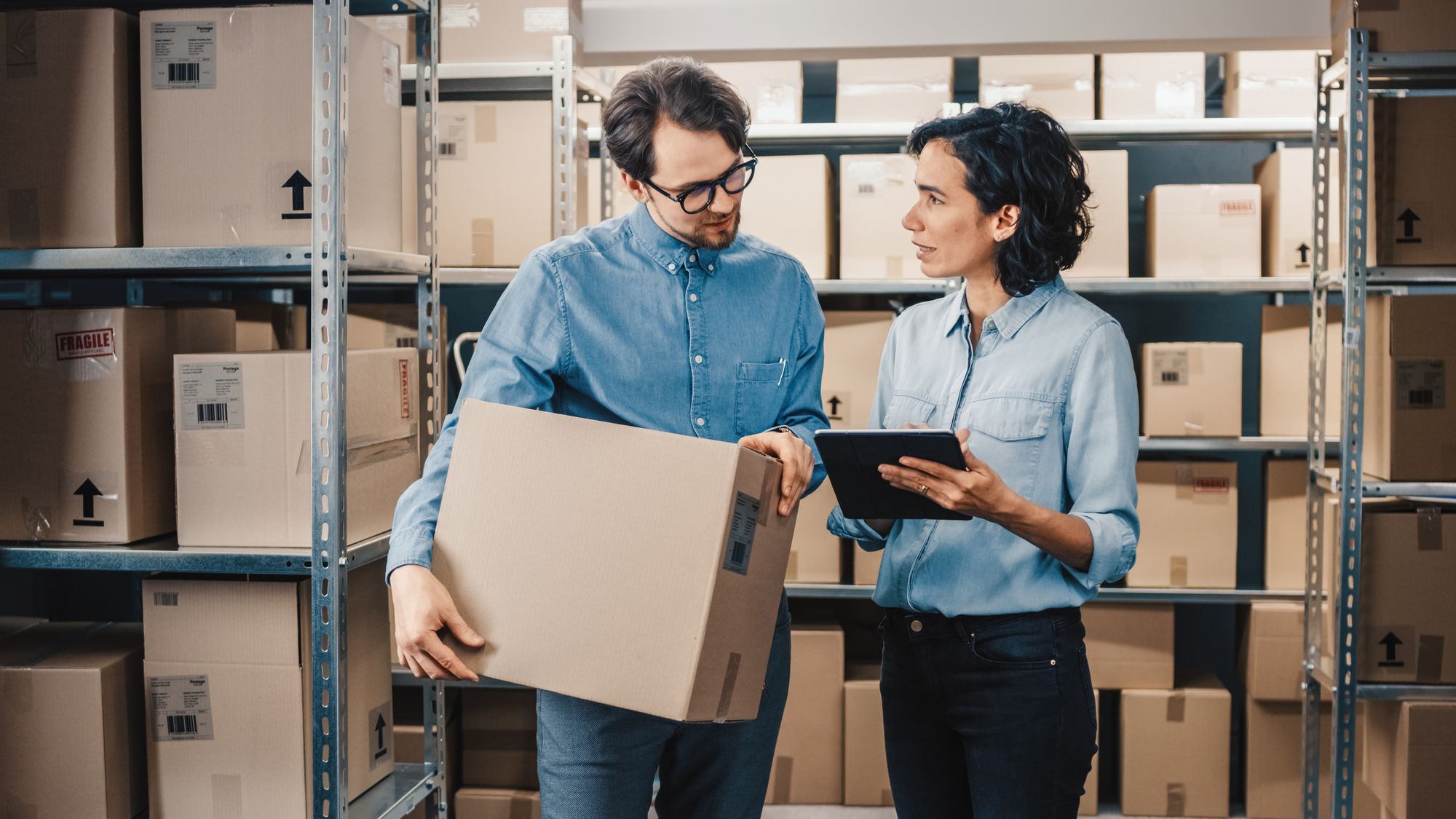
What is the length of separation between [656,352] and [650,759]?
1.46 ft

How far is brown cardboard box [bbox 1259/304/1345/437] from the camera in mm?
2939

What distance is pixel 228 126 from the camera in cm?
154

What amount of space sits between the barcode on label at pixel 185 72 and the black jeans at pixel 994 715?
1.21 meters

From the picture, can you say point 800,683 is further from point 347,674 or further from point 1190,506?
point 347,674

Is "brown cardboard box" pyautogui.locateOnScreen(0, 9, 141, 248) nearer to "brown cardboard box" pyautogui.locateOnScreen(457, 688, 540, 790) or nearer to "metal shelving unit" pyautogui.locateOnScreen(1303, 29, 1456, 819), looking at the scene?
"brown cardboard box" pyautogui.locateOnScreen(457, 688, 540, 790)

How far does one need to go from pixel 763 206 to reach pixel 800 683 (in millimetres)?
1313

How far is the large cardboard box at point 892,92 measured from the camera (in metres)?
3.03

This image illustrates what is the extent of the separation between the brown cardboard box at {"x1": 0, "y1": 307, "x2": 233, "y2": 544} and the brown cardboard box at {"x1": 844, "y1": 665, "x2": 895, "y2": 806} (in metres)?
1.97

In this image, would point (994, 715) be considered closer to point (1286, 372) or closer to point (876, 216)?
point (876, 216)

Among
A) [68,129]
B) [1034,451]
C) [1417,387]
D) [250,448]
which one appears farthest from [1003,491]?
[68,129]

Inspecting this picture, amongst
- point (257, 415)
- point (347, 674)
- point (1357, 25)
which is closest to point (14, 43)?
point (257, 415)

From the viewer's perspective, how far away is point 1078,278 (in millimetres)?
2967

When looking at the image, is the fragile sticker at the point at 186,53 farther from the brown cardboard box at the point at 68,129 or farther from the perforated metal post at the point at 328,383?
the perforated metal post at the point at 328,383

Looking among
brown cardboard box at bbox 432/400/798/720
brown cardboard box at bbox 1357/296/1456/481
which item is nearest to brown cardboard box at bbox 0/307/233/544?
brown cardboard box at bbox 432/400/798/720
